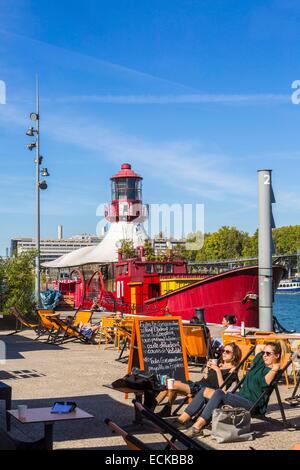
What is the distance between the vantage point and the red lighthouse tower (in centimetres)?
5584

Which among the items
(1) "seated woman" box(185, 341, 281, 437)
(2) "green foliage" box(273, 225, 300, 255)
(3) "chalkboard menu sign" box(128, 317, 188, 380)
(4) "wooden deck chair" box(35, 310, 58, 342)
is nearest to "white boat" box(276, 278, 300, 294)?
(2) "green foliage" box(273, 225, 300, 255)

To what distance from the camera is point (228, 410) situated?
7098 mm

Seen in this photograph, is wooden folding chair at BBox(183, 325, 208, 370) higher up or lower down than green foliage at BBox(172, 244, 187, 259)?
lower down

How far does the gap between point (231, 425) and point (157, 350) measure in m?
2.41

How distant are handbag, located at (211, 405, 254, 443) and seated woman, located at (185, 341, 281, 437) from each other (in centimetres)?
13

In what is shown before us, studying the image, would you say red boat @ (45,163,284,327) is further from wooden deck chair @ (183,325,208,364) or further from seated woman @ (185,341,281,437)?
seated woman @ (185,341,281,437)

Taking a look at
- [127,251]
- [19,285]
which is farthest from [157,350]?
[127,251]

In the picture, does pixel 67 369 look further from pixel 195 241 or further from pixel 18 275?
pixel 195 241

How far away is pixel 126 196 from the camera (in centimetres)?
5594

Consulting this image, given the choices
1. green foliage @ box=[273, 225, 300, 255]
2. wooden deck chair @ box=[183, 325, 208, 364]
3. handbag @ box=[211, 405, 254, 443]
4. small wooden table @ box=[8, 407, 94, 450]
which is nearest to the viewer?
small wooden table @ box=[8, 407, 94, 450]

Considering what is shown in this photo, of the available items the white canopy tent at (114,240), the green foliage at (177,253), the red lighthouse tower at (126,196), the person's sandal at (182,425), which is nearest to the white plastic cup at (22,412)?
the person's sandal at (182,425)

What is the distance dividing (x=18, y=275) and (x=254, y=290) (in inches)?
391
